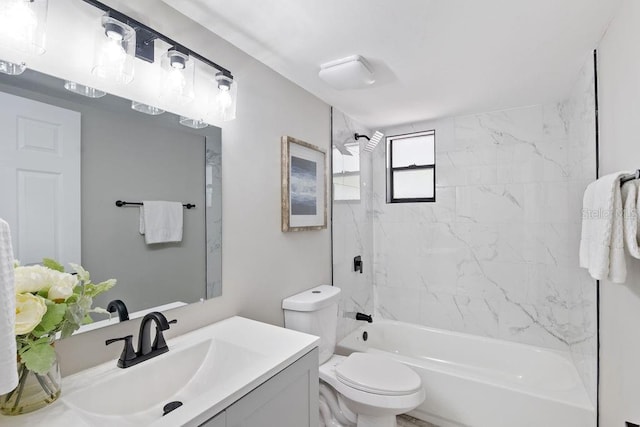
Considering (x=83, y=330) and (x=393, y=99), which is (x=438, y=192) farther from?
(x=83, y=330)

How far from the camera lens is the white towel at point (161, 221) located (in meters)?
1.27

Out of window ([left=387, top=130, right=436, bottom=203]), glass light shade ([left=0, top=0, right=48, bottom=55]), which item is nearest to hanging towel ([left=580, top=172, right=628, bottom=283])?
window ([left=387, top=130, right=436, bottom=203])

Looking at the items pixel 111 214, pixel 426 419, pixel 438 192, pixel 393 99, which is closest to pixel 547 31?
pixel 393 99

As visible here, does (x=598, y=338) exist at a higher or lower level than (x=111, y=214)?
lower

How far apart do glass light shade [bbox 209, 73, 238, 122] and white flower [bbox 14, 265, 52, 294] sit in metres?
0.98

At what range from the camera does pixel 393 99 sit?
2.44 metres

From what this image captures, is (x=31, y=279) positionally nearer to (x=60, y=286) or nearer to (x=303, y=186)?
(x=60, y=286)

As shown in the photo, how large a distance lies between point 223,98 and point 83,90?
58cm

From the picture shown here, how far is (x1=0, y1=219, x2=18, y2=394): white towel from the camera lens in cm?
57

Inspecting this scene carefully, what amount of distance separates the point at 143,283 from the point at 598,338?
237 centimetres

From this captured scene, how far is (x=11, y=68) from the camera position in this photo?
916 millimetres

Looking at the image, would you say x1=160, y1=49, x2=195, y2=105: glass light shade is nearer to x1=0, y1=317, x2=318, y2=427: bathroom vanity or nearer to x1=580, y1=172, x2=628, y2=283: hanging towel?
x1=0, y1=317, x2=318, y2=427: bathroom vanity

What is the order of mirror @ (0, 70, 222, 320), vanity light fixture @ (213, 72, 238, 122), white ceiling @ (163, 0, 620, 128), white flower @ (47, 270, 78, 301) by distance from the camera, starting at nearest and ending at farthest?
white flower @ (47, 270, 78, 301) < mirror @ (0, 70, 222, 320) < white ceiling @ (163, 0, 620, 128) < vanity light fixture @ (213, 72, 238, 122)

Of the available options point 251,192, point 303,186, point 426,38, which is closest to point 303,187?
point 303,186
